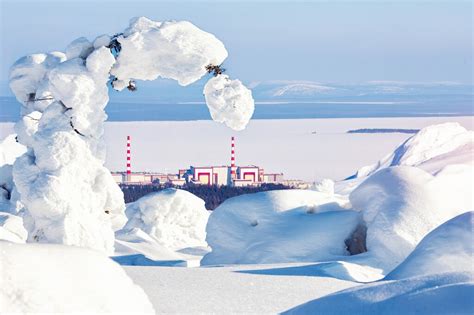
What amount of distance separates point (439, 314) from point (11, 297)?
204 centimetres

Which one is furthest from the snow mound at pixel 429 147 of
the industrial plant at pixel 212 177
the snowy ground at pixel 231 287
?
the snowy ground at pixel 231 287

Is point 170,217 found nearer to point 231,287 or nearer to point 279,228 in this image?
point 279,228

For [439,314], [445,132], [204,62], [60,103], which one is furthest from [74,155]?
[445,132]

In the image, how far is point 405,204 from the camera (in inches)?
422

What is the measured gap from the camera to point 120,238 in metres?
13.7

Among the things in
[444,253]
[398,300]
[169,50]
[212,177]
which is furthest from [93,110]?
[212,177]

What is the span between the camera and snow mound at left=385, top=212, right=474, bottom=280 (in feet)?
26.9

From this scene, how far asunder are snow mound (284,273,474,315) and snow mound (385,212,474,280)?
2.73m

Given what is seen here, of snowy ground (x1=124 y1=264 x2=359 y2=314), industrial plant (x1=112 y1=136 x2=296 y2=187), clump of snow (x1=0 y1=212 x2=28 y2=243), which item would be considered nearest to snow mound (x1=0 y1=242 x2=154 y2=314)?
snowy ground (x1=124 y1=264 x2=359 y2=314)

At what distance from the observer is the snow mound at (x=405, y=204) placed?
33.9 ft

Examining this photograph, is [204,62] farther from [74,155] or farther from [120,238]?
[120,238]

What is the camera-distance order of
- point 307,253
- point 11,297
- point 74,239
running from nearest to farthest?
point 11,297
point 74,239
point 307,253

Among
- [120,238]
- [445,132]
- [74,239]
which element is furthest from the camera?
[445,132]

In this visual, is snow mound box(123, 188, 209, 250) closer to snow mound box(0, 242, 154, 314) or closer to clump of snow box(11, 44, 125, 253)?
clump of snow box(11, 44, 125, 253)
